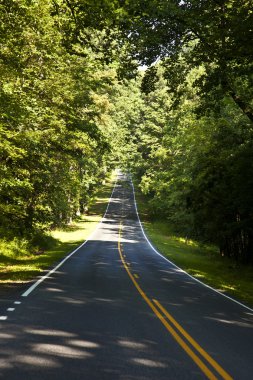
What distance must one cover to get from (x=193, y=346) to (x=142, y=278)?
9.75 metres

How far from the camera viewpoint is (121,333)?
25.1ft

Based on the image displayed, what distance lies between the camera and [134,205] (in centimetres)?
8131

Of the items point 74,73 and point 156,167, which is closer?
point 74,73

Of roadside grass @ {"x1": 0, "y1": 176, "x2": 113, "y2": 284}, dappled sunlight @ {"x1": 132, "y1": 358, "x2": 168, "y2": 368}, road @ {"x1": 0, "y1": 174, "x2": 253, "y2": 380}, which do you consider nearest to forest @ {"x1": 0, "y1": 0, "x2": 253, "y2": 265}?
roadside grass @ {"x1": 0, "y1": 176, "x2": 113, "y2": 284}

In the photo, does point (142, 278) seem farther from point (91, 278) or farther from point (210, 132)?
point (210, 132)

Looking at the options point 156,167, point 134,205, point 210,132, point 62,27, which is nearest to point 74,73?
point 62,27

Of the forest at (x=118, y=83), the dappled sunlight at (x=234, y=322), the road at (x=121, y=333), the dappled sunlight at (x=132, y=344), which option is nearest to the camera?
the road at (x=121, y=333)

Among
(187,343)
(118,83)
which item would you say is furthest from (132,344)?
(118,83)

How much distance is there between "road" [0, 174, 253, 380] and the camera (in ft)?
18.7

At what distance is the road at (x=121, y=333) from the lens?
18.7ft

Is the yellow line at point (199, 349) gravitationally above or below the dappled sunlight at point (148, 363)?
below

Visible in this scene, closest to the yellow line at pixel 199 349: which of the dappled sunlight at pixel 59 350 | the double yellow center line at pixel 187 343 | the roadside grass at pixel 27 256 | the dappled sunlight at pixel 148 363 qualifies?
the double yellow center line at pixel 187 343

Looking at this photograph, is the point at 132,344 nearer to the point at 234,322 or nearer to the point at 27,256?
the point at 234,322

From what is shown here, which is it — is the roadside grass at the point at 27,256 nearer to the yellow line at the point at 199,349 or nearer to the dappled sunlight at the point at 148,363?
the yellow line at the point at 199,349
